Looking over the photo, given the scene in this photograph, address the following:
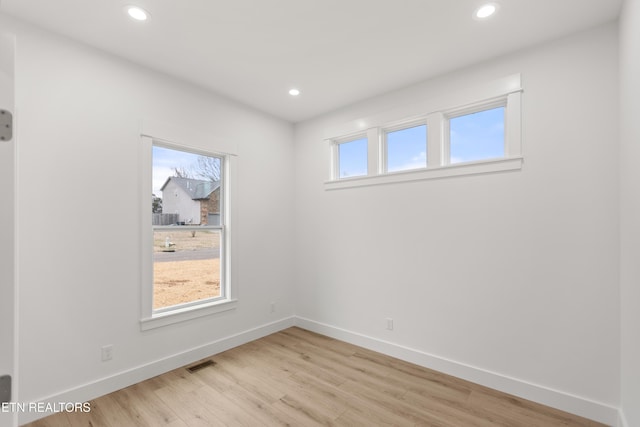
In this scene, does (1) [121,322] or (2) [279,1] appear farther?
(1) [121,322]

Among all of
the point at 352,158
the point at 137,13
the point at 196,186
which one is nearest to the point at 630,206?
the point at 352,158

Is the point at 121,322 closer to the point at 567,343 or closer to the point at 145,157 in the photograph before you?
the point at 145,157

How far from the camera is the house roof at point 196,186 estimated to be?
3156 mm

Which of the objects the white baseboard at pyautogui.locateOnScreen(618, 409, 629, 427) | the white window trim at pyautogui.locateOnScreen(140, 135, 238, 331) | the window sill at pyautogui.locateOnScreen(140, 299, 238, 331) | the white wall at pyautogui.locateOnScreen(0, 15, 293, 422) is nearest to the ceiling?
the white wall at pyautogui.locateOnScreen(0, 15, 293, 422)

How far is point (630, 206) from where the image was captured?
1.84 metres

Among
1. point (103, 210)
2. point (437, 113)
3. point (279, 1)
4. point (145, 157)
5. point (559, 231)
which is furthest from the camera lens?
point (437, 113)

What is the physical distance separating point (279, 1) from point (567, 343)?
3.33 metres

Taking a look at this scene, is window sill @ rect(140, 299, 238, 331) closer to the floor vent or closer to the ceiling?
the floor vent

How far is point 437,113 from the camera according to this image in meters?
3.02

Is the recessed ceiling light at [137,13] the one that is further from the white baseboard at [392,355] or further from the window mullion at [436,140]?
the white baseboard at [392,355]

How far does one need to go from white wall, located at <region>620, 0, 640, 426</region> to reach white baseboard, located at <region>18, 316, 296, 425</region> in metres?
3.35

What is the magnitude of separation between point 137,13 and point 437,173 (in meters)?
2.84

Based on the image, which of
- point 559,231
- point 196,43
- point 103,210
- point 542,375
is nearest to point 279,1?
point 196,43

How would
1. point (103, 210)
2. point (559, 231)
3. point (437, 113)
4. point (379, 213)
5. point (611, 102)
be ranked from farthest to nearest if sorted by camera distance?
point (379, 213) < point (437, 113) < point (103, 210) < point (559, 231) < point (611, 102)
